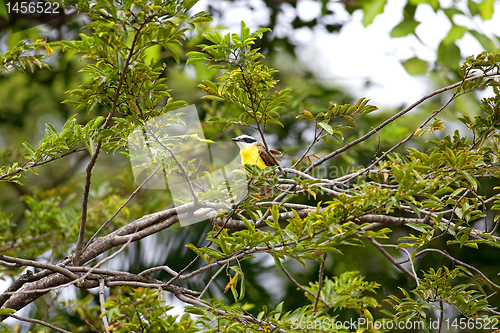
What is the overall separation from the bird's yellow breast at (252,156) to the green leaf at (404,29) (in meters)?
1.30

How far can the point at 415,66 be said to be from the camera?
314cm

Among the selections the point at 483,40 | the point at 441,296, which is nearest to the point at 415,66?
the point at 483,40

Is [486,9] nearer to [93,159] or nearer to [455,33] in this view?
[455,33]

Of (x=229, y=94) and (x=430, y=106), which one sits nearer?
(x=229, y=94)

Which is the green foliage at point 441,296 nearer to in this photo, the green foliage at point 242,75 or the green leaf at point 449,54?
the green foliage at point 242,75

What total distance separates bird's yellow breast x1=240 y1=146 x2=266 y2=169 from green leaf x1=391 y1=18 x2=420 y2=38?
1.30 m

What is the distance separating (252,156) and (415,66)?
60.5 inches

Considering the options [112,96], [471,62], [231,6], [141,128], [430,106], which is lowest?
[430,106]

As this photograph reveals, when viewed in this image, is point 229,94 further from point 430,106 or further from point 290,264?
point 430,106

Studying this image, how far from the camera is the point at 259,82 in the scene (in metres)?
1.35

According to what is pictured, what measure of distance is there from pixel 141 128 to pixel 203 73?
1.99 m

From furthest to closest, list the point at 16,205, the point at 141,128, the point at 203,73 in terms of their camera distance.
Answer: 1. the point at 16,205
2. the point at 203,73
3. the point at 141,128

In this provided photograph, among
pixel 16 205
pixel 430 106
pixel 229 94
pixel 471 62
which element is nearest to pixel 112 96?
pixel 229 94

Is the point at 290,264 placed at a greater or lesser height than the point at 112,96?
lesser
